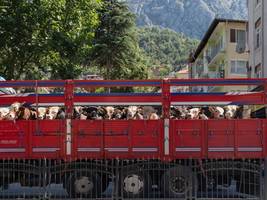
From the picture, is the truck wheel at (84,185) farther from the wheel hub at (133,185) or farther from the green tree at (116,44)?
the green tree at (116,44)

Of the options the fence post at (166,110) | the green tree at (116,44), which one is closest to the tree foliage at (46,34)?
the fence post at (166,110)

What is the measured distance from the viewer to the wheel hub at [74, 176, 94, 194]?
1242 centimetres

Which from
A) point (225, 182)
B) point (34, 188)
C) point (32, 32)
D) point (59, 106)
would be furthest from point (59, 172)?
point (32, 32)

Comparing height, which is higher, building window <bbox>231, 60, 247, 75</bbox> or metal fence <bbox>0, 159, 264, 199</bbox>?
building window <bbox>231, 60, 247, 75</bbox>

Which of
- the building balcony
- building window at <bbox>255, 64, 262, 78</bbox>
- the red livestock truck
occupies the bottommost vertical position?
the red livestock truck

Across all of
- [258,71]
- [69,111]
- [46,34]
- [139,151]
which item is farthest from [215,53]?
[69,111]

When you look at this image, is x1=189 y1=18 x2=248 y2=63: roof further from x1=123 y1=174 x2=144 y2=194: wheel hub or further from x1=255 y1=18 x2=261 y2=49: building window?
x1=123 y1=174 x2=144 y2=194: wheel hub

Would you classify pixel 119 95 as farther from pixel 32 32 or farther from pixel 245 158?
pixel 32 32

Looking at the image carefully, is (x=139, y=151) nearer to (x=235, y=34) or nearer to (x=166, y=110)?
(x=166, y=110)

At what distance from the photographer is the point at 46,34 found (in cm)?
2678

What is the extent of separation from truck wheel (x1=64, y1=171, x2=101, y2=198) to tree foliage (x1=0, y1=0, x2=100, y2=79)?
49.1ft

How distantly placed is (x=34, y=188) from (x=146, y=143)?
9.20 ft

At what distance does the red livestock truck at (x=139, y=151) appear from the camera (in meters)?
12.2

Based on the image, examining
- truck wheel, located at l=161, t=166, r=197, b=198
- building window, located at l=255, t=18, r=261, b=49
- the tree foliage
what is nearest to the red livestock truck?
truck wheel, located at l=161, t=166, r=197, b=198
